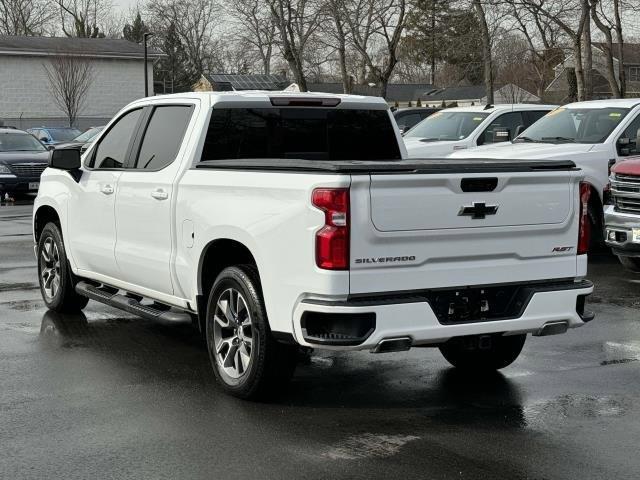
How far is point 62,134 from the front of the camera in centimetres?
3703

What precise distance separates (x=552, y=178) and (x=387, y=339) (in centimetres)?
150

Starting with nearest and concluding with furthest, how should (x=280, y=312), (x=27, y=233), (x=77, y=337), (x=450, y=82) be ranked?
(x=280, y=312) → (x=77, y=337) → (x=27, y=233) → (x=450, y=82)

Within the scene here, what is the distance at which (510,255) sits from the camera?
6109 mm

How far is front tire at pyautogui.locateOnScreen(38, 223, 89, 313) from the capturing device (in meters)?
9.01

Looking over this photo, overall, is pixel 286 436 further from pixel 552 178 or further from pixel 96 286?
pixel 96 286

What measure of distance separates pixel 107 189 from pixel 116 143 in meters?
0.46

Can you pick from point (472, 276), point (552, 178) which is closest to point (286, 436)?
point (472, 276)

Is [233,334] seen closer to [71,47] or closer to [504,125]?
[504,125]

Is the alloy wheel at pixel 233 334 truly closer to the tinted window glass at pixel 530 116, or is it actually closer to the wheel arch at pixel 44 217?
the wheel arch at pixel 44 217

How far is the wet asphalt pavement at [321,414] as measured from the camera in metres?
5.14

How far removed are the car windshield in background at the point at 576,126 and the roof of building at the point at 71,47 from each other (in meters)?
51.9

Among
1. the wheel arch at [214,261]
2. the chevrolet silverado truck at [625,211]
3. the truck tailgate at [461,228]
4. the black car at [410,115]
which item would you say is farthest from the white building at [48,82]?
the truck tailgate at [461,228]

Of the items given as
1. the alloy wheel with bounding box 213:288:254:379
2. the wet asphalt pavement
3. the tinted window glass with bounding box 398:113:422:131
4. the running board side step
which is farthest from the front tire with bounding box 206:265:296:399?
the tinted window glass with bounding box 398:113:422:131

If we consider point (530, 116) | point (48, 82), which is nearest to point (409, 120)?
point (530, 116)
